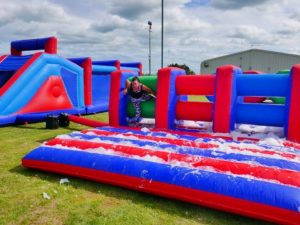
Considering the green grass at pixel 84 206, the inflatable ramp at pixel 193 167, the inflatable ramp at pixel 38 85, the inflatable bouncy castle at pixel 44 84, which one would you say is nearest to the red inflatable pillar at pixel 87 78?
the inflatable bouncy castle at pixel 44 84

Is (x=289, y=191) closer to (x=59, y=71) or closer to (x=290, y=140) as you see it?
(x=290, y=140)

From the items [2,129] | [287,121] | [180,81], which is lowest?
[2,129]

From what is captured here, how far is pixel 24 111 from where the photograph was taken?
6727mm

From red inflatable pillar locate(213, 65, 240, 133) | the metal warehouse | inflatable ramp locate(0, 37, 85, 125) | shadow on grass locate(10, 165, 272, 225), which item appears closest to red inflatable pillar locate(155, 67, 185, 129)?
red inflatable pillar locate(213, 65, 240, 133)

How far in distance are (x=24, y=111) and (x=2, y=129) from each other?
0.69 m

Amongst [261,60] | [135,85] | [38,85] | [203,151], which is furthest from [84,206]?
[261,60]

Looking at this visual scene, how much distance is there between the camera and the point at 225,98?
4.27 meters

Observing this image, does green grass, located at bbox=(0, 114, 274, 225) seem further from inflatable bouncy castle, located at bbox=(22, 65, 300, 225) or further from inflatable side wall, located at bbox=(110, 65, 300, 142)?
inflatable side wall, located at bbox=(110, 65, 300, 142)

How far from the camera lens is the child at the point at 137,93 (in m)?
4.95

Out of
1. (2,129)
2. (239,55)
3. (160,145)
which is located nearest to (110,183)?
(160,145)

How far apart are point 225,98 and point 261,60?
27.0m

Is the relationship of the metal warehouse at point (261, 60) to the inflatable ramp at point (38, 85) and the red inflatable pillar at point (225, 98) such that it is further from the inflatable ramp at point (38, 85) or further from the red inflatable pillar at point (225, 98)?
the red inflatable pillar at point (225, 98)

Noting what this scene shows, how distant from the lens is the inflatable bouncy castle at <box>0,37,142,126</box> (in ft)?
21.7

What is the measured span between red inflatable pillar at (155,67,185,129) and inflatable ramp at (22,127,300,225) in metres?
0.71
